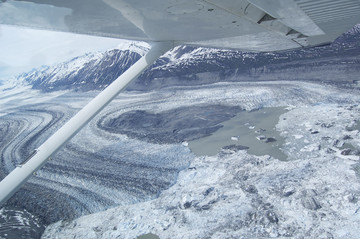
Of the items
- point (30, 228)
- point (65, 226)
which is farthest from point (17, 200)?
point (65, 226)

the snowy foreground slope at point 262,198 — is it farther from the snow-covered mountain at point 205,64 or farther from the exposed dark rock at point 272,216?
the snow-covered mountain at point 205,64

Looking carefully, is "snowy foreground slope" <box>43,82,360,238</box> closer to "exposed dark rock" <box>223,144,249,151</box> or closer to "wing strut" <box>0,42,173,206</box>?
"exposed dark rock" <box>223,144,249,151</box>

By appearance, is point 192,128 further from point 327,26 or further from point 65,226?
point 327,26

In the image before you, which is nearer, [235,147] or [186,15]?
[186,15]

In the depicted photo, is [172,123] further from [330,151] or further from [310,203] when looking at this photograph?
[310,203]

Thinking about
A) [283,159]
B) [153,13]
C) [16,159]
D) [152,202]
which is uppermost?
[153,13]

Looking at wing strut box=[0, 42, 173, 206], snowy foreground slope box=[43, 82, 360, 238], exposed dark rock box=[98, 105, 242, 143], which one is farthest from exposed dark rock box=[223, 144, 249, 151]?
wing strut box=[0, 42, 173, 206]

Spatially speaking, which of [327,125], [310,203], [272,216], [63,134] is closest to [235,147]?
[327,125]
